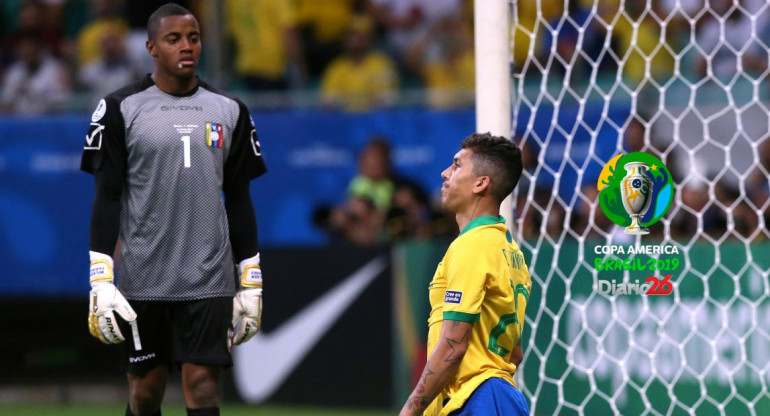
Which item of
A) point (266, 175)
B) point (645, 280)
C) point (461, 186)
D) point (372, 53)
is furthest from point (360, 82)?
point (461, 186)

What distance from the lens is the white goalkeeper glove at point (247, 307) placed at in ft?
16.7

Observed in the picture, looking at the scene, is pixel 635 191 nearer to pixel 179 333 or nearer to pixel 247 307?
pixel 247 307

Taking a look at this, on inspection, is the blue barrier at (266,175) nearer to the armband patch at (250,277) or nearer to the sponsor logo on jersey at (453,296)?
the armband patch at (250,277)

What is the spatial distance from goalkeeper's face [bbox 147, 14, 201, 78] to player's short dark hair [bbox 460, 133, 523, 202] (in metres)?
1.32

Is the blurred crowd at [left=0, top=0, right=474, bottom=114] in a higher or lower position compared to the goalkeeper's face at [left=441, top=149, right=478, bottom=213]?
higher

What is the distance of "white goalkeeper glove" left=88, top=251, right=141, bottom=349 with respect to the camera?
4.85 meters

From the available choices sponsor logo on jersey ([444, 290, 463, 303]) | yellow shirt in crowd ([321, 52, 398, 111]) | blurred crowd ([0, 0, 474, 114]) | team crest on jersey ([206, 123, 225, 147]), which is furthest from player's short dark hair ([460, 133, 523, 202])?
yellow shirt in crowd ([321, 52, 398, 111])

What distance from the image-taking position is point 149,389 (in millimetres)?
5062

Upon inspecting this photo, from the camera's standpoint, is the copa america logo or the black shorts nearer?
the black shorts

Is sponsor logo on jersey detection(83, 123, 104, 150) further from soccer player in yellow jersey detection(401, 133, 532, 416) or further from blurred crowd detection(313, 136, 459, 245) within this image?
blurred crowd detection(313, 136, 459, 245)

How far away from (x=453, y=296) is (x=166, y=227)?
146cm

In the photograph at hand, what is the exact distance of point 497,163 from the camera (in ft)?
13.8

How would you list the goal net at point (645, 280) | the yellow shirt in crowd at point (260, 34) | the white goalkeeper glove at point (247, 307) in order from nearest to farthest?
the white goalkeeper glove at point (247, 307) < the goal net at point (645, 280) < the yellow shirt in crowd at point (260, 34)

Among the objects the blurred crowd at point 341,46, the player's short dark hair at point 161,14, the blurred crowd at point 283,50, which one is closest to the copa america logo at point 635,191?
the player's short dark hair at point 161,14
